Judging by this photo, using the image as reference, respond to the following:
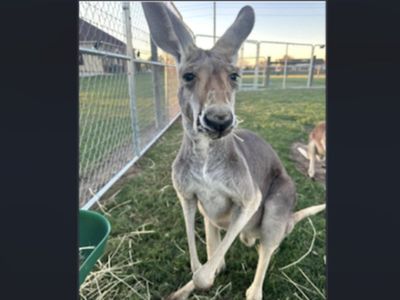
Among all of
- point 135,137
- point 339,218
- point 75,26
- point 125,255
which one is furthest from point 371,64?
point 135,137

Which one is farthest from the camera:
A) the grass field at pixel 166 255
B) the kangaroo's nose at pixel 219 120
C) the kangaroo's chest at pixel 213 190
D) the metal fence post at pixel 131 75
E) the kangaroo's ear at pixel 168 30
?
the metal fence post at pixel 131 75

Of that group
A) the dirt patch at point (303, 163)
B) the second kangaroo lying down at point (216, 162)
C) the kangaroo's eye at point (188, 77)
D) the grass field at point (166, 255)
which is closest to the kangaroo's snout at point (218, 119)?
the second kangaroo lying down at point (216, 162)

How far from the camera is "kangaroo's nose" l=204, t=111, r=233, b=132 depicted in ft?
2.54

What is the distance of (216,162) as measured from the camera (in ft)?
3.34

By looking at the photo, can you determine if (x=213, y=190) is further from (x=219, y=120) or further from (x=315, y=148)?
(x=315, y=148)

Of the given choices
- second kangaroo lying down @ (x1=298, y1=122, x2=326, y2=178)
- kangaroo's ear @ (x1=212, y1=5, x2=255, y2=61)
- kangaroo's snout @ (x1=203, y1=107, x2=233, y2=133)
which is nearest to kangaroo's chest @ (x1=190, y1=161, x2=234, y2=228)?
kangaroo's snout @ (x1=203, y1=107, x2=233, y2=133)

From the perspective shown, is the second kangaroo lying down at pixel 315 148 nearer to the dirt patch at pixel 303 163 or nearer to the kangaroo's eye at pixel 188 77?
the dirt patch at pixel 303 163

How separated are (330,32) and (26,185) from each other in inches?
18.0

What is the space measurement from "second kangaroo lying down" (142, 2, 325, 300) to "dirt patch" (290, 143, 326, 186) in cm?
107

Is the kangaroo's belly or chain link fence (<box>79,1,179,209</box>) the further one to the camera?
chain link fence (<box>79,1,179,209</box>)

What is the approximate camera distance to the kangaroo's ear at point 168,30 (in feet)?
2.95

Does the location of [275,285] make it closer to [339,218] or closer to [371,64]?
[339,218]

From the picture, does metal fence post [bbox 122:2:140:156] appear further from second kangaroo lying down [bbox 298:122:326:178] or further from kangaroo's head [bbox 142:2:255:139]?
kangaroo's head [bbox 142:2:255:139]

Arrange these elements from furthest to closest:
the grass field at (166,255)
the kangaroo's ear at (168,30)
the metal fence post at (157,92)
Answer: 1. the metal fence post at (157,92)
2. the grass field at (166,255)
3. the kangaroo's ear at (168,30)
